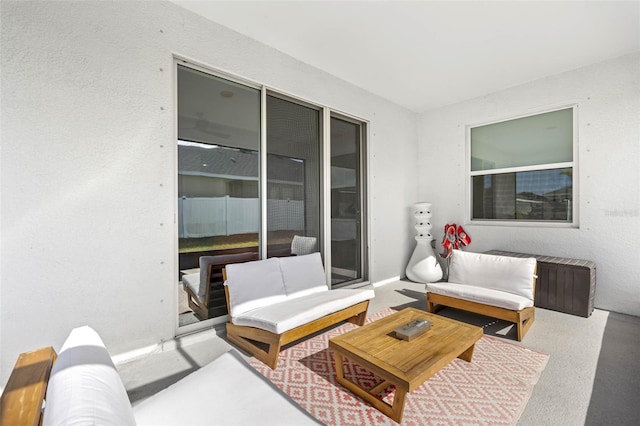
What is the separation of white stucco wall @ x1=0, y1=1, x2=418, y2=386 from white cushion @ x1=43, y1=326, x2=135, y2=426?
1.33 metres

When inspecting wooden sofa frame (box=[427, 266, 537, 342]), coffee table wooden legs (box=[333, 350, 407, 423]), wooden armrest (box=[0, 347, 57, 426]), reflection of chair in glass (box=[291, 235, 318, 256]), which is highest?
reflection of chair in glass (box=[291, 235, 318, 256])

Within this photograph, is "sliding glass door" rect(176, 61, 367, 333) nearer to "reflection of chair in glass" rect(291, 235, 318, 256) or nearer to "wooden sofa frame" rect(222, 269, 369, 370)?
"reflection of chair in glass" rect(291, 235, 318, 256)

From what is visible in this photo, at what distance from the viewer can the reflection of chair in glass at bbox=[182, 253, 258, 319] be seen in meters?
2.91

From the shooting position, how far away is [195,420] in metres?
1.24

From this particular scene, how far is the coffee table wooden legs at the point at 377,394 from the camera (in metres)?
1.72

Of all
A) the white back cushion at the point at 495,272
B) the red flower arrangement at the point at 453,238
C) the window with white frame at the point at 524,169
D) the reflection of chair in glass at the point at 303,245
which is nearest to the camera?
the white back cushion at the point at 495,272

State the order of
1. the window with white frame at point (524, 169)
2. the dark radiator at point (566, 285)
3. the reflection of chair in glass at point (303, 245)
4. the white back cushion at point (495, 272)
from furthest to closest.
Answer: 1. the window with white frame at point (524, 169)
2. the reflection of chair in glass at point (303, 245)
3. the dark radiator at point (566, 285)
4. the white back cushion at point (495, 272)

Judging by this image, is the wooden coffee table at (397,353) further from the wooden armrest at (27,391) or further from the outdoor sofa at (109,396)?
the wooden armrest at (27,391)

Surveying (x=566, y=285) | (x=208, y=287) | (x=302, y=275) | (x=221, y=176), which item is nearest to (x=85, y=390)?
(x=208, y=287)

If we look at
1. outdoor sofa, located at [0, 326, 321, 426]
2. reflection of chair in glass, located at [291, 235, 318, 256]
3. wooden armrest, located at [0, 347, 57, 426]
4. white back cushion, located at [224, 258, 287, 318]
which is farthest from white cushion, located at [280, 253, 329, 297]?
wooden armrest, located at [0, 347, 57, 426]

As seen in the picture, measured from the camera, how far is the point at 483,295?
300 cm

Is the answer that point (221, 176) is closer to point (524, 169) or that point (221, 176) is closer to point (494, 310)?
point (494, 310)

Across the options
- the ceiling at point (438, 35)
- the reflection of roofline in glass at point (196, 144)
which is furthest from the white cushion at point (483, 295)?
the reflection of roofline in glass at point (196, 144)

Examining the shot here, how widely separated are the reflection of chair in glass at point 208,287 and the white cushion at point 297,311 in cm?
51
